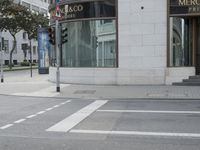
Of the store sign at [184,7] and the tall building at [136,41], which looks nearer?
the store sign at [184,7]

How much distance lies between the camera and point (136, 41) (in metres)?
22.6

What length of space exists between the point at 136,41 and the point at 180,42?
8.35ft

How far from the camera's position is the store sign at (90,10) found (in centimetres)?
2323

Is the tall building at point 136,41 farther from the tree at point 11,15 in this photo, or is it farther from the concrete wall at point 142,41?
the tree at point 11,15

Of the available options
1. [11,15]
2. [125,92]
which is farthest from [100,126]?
[11,15]

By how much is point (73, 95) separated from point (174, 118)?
308 inches

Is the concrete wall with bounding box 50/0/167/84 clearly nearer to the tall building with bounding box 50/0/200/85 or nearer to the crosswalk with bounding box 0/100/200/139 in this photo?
the tall building with bounding box 50/0/200/85

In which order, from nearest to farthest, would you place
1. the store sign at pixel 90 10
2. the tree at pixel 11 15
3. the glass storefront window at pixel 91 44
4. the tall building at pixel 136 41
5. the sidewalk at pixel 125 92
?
1. the sidewalk at pixel 125 92
2. the tall building at pixel 136 41
3. the store sign at pixel 90 10
4. the glass storefront window at pixel 91 44
5. the tree at pixel 11 15

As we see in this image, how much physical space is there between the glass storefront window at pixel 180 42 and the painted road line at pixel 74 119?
28.5 ft

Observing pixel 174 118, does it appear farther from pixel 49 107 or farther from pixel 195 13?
pixel 195 13

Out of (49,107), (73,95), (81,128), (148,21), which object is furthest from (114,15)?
(81,128)

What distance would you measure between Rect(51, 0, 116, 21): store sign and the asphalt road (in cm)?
920

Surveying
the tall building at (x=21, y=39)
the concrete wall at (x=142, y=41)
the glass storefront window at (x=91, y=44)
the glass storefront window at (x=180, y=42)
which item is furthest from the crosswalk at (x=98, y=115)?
the tall building at (x=21, y=39)

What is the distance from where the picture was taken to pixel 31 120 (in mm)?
11289
